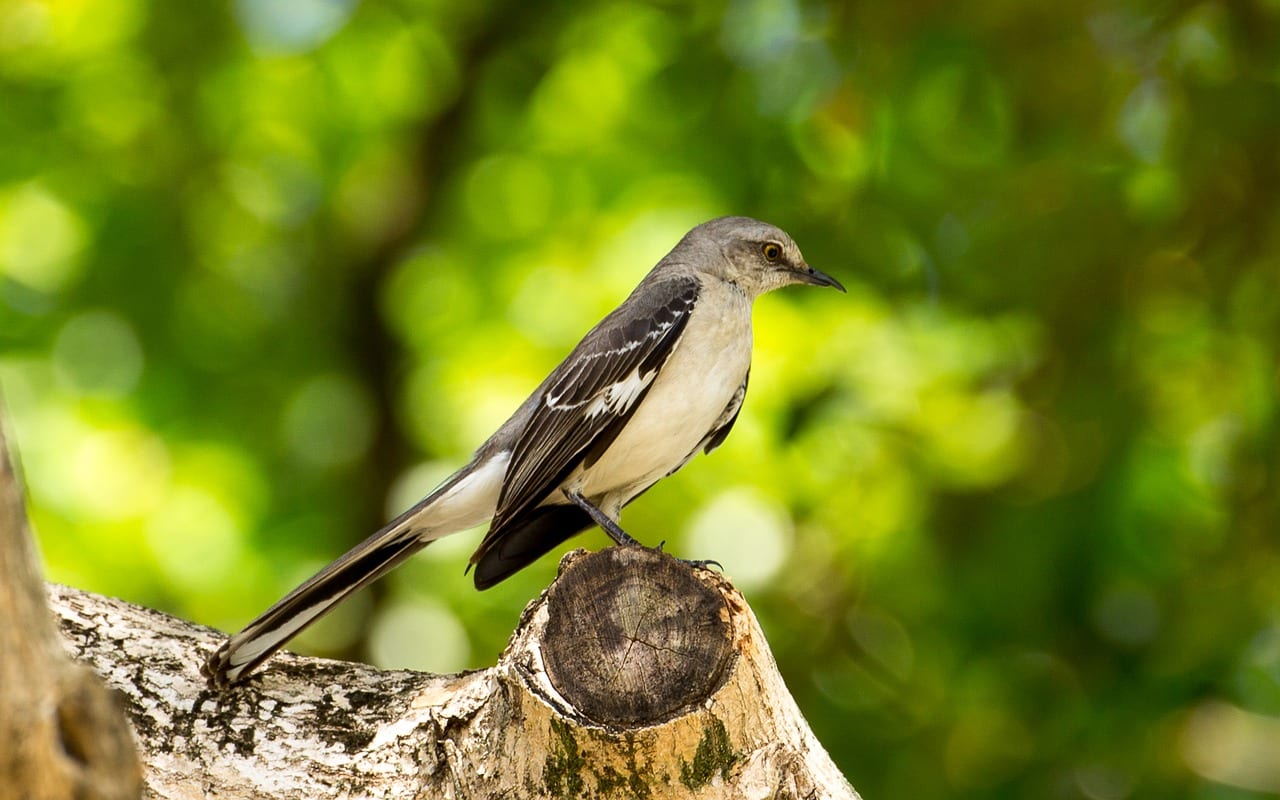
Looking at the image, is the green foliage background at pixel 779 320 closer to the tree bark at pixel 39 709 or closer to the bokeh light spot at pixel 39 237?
the bokeh light spot at pixel 39 237

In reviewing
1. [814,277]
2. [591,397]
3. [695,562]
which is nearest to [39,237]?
[591,397]

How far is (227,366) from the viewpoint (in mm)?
7980

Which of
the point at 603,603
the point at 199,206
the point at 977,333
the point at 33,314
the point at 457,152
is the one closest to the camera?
the point at 603,603

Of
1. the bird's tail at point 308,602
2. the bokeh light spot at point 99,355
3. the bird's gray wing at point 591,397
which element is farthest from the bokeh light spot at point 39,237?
the bird's tail at point 308,602

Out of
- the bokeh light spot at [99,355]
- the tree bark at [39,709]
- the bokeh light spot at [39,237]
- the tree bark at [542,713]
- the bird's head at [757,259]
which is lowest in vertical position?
the tree bark at [542,713]

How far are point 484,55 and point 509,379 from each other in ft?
8.04

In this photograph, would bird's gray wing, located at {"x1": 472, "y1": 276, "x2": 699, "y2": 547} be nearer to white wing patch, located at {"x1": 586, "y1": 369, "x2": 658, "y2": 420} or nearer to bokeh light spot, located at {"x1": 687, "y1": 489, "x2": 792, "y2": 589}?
white wing patch, located at {"x1": 586, "y1": 369, "x2": 658, "y2": 420}

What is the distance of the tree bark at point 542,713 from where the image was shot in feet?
10.4

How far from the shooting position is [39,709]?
5.74ft

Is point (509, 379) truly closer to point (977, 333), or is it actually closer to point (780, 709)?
point (977, 333)

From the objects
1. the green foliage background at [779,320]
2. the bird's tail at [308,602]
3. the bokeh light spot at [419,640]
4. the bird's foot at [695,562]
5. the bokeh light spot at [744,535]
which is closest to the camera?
the bird's foot at [695,562]

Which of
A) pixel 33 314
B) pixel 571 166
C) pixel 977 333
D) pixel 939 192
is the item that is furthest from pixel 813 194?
pixel 33 314

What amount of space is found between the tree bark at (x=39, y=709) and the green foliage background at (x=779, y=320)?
4176mm

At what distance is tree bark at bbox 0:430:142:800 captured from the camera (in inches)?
68.2
